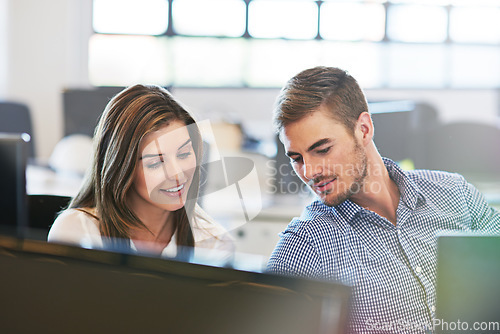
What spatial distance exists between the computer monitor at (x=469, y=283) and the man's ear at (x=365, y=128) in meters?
0.51

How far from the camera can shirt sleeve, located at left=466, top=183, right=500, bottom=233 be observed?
0.93 meters

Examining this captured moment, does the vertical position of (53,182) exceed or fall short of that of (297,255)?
it falls short

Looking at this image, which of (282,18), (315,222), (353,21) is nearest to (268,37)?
(282,18)

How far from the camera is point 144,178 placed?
1008 mm

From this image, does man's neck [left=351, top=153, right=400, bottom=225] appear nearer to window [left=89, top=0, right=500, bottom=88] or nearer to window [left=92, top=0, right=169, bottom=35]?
window [left=89, top=0, right=500, bottom=88]

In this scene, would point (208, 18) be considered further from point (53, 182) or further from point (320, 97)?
point (320, 97)

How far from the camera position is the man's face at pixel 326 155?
37.1 inches

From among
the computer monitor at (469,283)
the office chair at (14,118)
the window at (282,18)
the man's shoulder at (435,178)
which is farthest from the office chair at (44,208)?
the window at (282,18)

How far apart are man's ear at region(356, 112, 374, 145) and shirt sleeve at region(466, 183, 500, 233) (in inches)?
9.2

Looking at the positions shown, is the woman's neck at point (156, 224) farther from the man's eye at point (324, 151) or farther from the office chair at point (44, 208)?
the man's eye at point (324, 151)

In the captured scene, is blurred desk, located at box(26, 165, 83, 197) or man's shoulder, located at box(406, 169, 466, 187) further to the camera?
blurred desk, located at box(26, 165, 83, 197)

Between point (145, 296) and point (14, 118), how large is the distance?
11.0 ft

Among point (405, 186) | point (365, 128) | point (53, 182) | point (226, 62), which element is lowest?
point (53, 182)

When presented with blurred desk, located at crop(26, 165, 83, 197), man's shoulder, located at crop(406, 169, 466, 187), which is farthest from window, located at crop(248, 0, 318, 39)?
man's shoulder, located at crop(406, 169, 466, 187)
